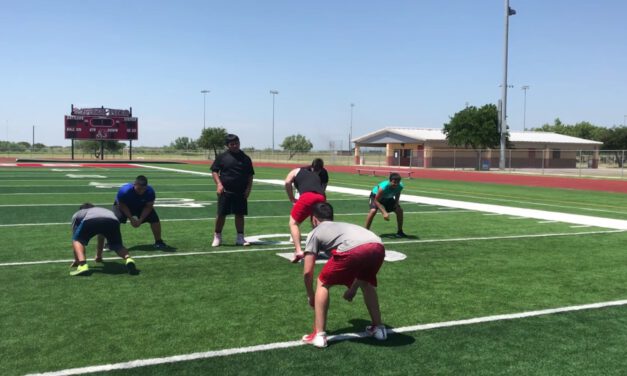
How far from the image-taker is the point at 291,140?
120 meters

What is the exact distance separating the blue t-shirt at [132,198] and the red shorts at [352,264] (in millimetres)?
4625

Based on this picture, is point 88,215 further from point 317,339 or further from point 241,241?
point 317,339

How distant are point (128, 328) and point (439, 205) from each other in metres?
12.4

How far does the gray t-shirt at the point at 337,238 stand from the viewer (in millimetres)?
4508

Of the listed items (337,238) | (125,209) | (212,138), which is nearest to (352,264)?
(337,238)

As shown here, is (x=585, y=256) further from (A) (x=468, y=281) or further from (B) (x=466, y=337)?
(B) (x=466, y=337)

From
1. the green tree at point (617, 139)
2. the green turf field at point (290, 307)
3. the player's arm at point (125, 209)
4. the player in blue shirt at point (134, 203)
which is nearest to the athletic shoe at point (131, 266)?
the green turf field at point (290, 307)

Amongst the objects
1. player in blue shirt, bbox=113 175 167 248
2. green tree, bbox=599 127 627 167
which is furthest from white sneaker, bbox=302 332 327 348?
green tree, bbox=599 127 627 167

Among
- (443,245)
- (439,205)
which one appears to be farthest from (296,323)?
(439,205)

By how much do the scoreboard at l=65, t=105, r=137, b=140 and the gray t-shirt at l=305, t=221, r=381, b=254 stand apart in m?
53.5

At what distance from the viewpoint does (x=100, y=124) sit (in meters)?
54.2

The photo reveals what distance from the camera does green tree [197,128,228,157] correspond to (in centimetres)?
8981

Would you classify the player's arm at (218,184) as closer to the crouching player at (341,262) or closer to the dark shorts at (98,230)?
the dark shorts at (98,230)

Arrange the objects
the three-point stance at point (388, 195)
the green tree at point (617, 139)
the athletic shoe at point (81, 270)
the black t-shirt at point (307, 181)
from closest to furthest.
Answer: the athletic shoe at point (81, 270) → the black t-shirt at point (307, 181) → the three-point stance at point (388, 195) → the green tree at point (617, 139)
